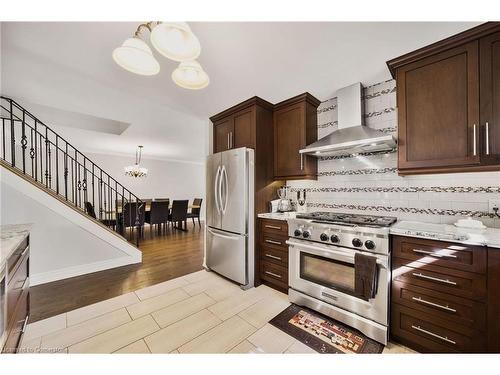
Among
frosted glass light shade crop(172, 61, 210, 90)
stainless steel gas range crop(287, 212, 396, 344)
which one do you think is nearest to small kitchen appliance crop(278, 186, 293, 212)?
stainless steel gas range crop(287, 212, 396, 344)

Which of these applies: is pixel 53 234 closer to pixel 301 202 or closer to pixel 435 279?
pixel 301 202

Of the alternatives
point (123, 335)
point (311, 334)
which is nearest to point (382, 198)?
point (311, 334)

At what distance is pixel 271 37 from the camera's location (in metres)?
1.51

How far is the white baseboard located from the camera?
2.54m

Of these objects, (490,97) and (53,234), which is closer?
(490,97)

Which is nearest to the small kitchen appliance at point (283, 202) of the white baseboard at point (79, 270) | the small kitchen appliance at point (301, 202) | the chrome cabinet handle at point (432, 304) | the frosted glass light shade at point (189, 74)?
the small kitchen appliance at point (301, 202)

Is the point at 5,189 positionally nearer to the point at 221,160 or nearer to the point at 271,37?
the point at 221,160

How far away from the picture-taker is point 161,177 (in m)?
7.54

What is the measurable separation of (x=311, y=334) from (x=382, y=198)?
1482 millimetres

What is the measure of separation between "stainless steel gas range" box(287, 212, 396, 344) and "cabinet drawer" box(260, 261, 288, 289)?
0.16m

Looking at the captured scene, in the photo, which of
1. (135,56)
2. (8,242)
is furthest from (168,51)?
(8,242)

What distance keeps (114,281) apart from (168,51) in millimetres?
2814

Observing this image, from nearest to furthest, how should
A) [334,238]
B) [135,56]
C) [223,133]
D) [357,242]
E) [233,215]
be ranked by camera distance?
1. [135,56]
2. [357,242]
3. [334,238]
4. [233,215]
5. [223,133]

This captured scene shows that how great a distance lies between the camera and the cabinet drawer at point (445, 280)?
123cm
